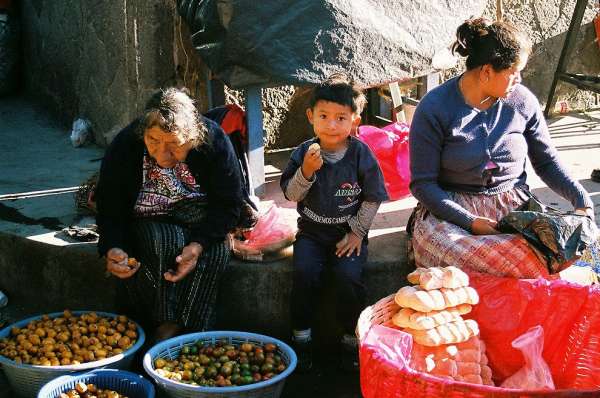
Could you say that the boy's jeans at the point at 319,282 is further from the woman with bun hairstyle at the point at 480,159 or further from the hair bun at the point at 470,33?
the hair bun at the point at 470,33

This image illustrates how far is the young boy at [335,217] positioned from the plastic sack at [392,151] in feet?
2.74

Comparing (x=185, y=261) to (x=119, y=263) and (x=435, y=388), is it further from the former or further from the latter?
(x=435, y=388)

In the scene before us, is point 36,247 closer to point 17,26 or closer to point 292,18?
point 292,18

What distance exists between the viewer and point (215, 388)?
2951mm

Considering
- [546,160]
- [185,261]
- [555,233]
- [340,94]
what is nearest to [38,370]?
[185,261]

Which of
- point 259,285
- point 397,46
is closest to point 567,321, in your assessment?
point 259,285

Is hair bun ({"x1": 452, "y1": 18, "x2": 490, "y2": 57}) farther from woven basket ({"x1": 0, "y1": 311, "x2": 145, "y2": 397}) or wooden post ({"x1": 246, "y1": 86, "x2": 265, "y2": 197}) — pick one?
woven basket ({"x1": 0, "y1": 311, "x2": 145, "y2": 397})

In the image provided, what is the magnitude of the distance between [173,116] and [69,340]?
1035 mm

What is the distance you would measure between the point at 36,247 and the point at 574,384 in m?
2.52

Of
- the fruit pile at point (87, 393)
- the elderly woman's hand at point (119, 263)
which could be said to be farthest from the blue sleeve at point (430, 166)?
the fruit pile at point (87, 393)

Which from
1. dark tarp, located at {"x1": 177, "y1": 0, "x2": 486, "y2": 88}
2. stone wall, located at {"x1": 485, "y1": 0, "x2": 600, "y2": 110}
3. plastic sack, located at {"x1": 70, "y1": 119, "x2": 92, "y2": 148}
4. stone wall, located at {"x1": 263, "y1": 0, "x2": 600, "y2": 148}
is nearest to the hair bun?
dark tarp, located at {"x1": 177, "y1": 0, "x2": 486, "y2": 88}

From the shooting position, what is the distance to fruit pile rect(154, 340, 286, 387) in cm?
306

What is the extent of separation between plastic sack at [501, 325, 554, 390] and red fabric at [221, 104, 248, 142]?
183cm

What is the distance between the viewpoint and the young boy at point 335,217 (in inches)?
134
